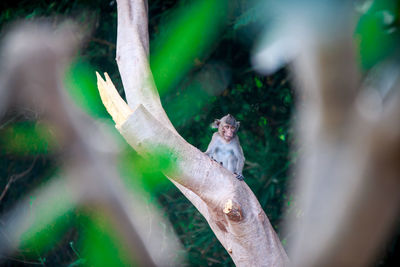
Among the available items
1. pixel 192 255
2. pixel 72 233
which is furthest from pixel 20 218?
pixel 192 255

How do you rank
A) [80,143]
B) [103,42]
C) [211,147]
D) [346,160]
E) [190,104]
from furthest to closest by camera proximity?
[103,42], [190,104], [211,147], [80,143], [346,160]

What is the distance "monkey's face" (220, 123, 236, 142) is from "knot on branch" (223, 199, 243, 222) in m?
0.97

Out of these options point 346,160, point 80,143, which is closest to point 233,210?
point 80,143

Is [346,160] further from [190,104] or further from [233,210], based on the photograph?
→ [190,104]

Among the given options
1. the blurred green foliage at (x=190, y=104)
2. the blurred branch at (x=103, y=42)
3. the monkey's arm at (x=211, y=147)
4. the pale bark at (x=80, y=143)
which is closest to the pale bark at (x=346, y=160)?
the pale bark at (x=80, y=143)

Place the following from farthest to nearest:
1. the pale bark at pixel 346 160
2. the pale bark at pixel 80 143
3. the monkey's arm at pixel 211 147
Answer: the monkey's arm at pixel 211 147 < the pale bark at pixel 80 143 < the pale bark at pixel 346 160

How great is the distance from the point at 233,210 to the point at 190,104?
1811 mm

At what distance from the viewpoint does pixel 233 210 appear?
4.72ft

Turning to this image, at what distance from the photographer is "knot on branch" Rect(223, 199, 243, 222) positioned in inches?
56.7

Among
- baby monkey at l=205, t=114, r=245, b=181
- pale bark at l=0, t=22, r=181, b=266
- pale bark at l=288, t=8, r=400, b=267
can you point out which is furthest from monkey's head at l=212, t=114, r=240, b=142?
pale bark at l=288, t=8, r=400, b=267

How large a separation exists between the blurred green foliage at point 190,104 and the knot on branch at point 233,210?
4.81ft

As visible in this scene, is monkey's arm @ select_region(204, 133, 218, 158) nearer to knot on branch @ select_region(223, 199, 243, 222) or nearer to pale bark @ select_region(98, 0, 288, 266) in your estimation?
pale bark @ select_region(98, 0, 288, 266)

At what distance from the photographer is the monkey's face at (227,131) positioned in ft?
7.89

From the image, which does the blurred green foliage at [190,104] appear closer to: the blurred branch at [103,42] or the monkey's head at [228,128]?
the blurred branch at [103,42]
